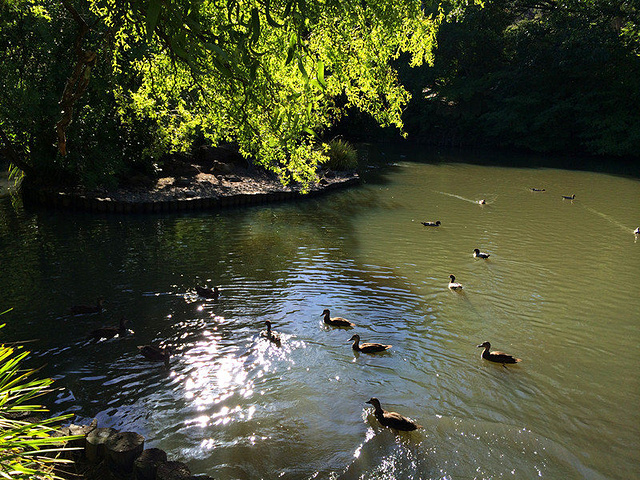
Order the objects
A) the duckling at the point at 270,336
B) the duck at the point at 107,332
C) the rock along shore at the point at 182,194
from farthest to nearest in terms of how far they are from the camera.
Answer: the rock along shore at the point at 182,194 → the duckling at the point at 270,336 → the duck at the point at 107,332

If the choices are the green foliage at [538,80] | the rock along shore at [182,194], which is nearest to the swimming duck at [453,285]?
the rock along shore at [182,194]

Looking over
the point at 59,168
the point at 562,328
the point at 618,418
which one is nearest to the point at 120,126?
the point at 59,168

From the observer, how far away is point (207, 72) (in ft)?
26.5

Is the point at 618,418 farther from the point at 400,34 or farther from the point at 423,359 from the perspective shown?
the point at 400,34

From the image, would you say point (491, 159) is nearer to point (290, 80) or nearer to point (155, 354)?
point (290, 80)

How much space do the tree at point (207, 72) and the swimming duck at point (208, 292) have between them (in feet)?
11.3

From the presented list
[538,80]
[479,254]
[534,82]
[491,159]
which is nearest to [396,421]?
[479,254]

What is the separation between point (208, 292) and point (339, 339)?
329cm

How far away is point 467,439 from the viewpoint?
618 centimetres

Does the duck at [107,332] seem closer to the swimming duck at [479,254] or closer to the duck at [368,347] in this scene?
the duck at [368,347]

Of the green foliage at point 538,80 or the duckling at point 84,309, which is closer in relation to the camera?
the duckling at point 84,309

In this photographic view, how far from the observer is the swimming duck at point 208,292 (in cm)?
1034

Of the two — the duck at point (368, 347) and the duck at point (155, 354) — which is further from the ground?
the duck at point (155, 354)

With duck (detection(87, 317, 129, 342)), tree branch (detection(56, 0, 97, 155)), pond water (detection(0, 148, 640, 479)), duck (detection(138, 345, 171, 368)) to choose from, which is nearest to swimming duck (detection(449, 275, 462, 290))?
pond water (detection(0, 148, 640, 479))
